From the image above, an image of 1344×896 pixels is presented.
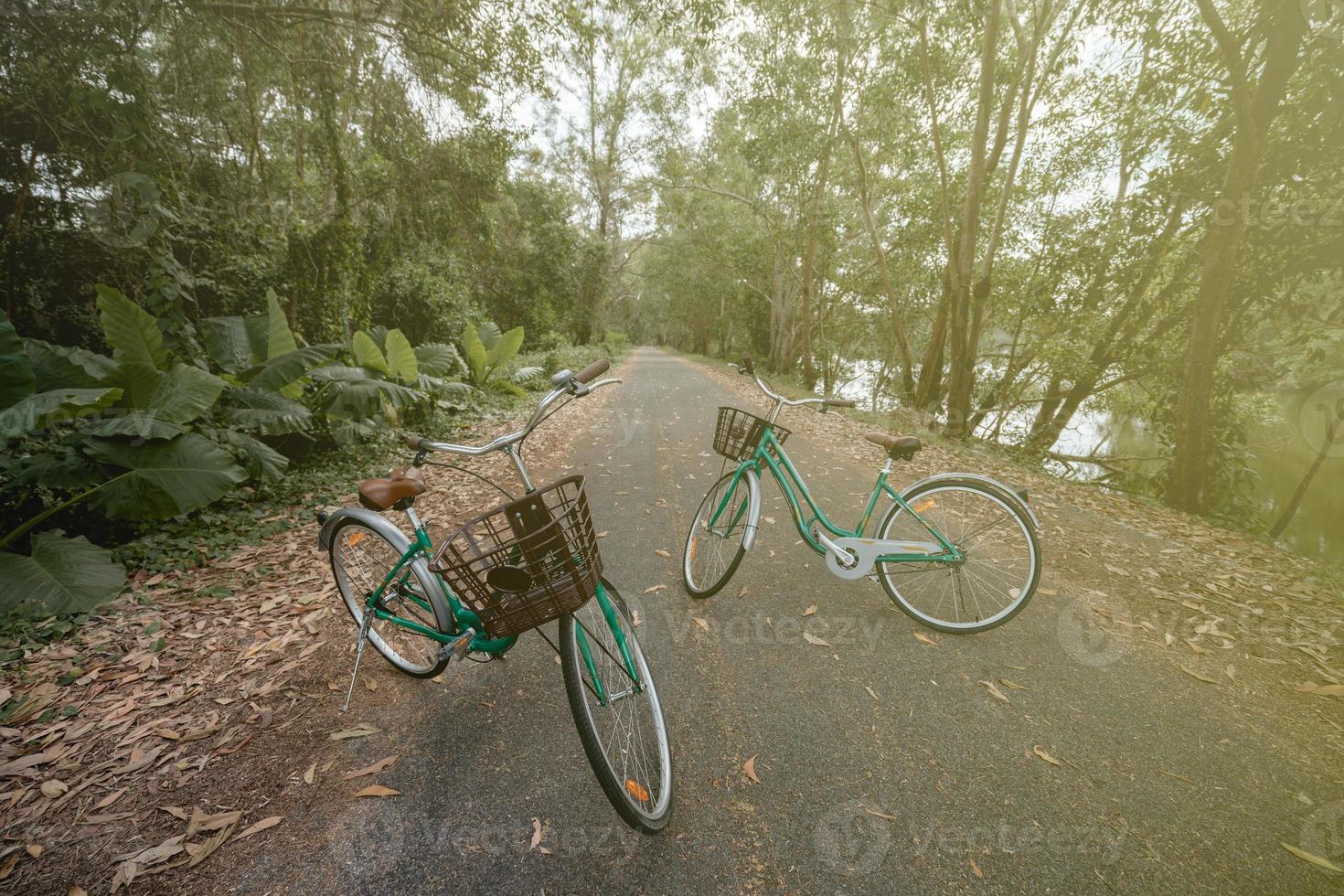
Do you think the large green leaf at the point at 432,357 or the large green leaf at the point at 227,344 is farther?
the large green leaf at the point at 432,357

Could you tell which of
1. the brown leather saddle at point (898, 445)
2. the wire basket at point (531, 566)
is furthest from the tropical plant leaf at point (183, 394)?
the brown leather saddle at point (898, 445)

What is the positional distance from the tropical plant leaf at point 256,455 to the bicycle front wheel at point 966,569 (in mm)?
4929

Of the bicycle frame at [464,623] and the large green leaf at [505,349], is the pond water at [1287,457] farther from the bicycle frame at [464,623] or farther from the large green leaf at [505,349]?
the large green leaf at [505,349]

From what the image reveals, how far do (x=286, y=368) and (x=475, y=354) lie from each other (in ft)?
17.6

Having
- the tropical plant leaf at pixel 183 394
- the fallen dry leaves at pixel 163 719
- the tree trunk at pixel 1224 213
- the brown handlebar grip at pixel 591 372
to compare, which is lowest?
the fallen dry leaves at pixel 163 719

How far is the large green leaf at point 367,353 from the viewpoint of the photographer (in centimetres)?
645

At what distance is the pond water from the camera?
9.01 m

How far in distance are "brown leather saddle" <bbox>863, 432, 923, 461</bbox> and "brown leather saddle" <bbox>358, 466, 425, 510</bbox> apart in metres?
2.48

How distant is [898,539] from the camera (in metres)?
3.45

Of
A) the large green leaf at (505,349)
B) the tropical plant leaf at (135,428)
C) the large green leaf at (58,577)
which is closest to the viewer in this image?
the large green leaf at (58,577)

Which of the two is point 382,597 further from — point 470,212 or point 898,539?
point 470,212

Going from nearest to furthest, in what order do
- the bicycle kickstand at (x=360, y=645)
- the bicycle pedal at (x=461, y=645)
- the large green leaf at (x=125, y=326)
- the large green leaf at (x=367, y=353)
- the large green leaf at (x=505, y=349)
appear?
the bicycle pedal at (x=461, y=645) → the bicycle kickstand at (x=360, y=645) → the large green leaf at (x=125, y=326) → the large green leaf at (x=367, y=353) → the large green leaf at (x=505, y=349)

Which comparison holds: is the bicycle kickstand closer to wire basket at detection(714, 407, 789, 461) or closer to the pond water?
wire basket at detection(714, 407, 789, 461)

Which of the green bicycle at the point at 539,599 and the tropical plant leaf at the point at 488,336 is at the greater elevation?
the tropical plant leaf at the point at 488,336
